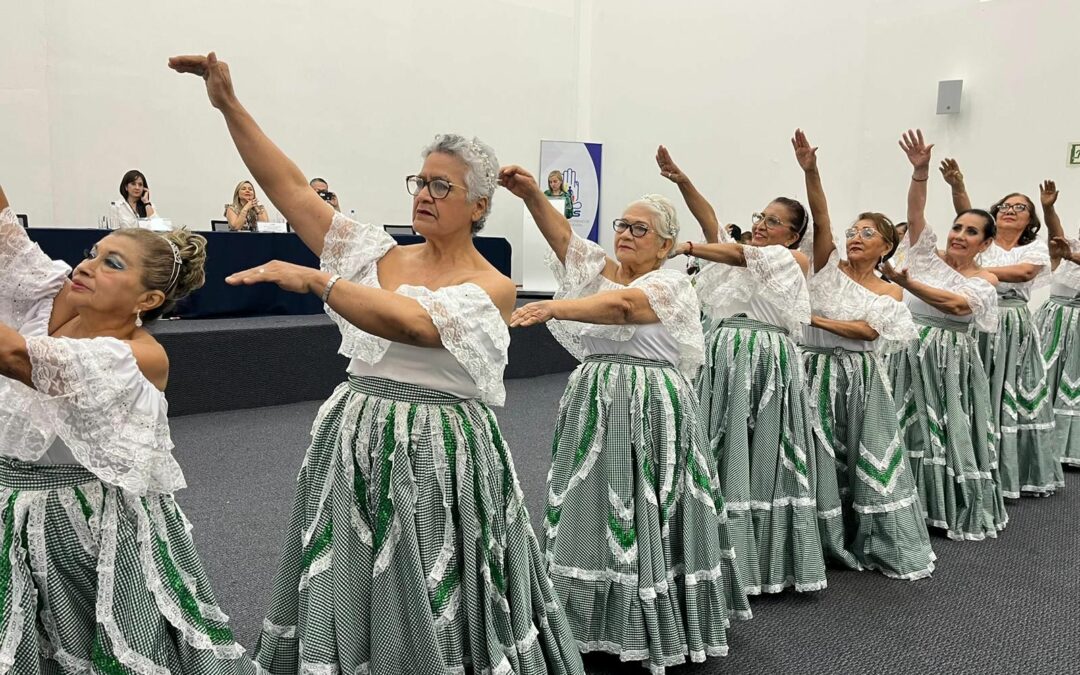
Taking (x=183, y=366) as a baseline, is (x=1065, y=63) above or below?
above

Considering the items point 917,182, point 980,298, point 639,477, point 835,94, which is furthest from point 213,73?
point 835,94

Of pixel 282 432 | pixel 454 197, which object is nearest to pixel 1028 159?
pixel 282 432

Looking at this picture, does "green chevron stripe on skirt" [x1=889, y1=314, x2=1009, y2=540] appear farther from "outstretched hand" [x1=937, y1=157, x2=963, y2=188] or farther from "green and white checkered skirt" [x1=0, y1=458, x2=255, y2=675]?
"green and white checkered skirt" [x1=0, y1=458, x2=255, y2=675]

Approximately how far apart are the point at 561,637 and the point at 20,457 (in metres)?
1.19

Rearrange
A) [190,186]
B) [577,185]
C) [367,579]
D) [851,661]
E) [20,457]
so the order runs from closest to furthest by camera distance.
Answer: [20,457] < [367,579] < [851,661] < [190,186] < [577,185]

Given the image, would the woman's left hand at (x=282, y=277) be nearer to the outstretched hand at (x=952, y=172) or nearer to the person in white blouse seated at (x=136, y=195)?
the outstretched hand at (x=952, y=172)

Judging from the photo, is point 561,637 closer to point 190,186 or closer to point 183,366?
point 183,366

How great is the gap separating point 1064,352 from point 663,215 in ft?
12.1

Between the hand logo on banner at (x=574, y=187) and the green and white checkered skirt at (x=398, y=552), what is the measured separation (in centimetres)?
760

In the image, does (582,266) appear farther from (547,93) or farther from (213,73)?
(547,93)

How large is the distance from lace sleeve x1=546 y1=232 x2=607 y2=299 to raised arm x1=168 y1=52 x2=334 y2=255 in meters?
0.86

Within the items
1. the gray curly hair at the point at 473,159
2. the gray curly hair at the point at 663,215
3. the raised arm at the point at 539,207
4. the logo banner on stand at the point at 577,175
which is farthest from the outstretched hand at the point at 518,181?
the logo banner on stand at the point at 577,175

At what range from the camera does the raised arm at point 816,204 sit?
2945 mm

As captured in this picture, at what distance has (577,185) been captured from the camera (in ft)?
30.7
